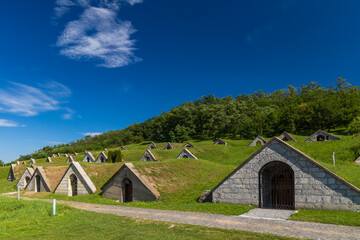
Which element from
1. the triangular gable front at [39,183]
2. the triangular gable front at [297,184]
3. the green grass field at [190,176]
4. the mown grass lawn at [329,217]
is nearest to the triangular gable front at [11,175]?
the green grass field at [190,176]

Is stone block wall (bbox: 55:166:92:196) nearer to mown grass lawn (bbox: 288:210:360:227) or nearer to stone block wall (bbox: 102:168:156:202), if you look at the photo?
stone block wall (bbox: 102:168:156:202)

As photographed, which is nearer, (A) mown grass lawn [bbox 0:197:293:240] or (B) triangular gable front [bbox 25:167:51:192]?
(A) mown grass lawn [bbox 0:197:293:240]

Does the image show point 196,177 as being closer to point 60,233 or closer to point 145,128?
point 60,233

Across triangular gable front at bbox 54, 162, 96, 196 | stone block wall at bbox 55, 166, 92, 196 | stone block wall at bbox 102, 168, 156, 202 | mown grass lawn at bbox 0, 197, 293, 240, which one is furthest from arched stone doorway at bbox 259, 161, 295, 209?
stone block wall at bbox 55, 166, 92, 196

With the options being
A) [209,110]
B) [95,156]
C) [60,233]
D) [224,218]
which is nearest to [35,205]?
[60,233]

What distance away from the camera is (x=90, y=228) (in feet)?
39.1

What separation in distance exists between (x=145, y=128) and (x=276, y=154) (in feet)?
389

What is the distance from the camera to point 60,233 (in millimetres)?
11406

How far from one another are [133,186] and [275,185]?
11.6 meters

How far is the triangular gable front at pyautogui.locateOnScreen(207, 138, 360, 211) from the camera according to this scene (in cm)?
1270

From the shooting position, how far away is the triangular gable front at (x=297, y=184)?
41.7 feet

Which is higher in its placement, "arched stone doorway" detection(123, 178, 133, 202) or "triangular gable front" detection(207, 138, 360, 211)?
"triangular gable front" detection(207, 138, 360, 211)

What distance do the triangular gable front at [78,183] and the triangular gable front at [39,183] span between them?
295 cm

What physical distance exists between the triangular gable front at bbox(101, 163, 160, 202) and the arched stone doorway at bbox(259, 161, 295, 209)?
832 cm
